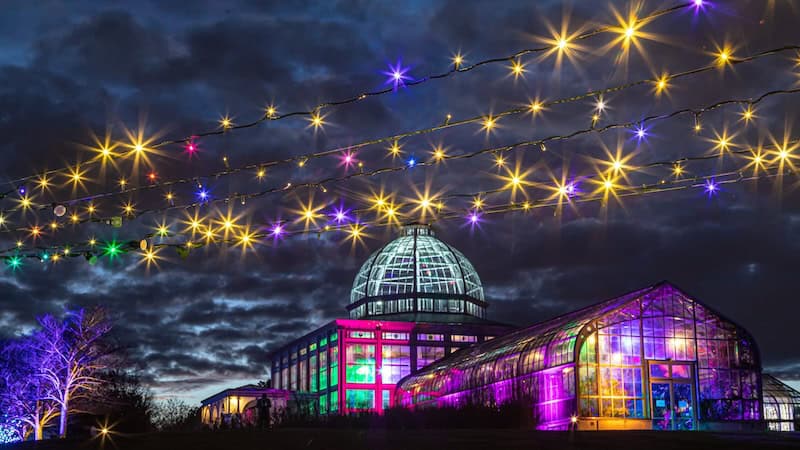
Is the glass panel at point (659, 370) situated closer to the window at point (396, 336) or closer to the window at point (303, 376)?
Result: the window at point (396, 336)

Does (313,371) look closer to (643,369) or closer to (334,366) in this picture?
(334,366)

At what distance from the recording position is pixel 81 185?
830 inches

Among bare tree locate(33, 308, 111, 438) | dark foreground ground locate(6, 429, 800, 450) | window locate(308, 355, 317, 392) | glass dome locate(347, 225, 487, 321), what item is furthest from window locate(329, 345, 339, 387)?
dark foreground ground locate(6, 429, 800, 450)

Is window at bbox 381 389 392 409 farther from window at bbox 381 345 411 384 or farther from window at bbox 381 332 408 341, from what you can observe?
window at bbox 381 332 408 341

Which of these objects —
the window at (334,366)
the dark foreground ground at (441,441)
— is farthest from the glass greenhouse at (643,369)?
the window at (334,366)

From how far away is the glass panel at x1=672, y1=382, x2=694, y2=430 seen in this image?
4014 centimetres

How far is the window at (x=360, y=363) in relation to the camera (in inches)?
2586

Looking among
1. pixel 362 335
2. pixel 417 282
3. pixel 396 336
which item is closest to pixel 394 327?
pixel 396 336

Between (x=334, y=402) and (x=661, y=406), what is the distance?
30.9 meters

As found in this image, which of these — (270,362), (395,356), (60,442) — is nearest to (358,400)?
(395,356)

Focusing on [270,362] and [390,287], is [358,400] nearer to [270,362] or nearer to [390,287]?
[390,287]

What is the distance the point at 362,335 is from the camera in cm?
6644

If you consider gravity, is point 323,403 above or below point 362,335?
below

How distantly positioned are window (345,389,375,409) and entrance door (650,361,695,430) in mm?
28140
